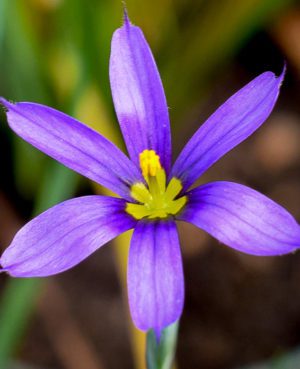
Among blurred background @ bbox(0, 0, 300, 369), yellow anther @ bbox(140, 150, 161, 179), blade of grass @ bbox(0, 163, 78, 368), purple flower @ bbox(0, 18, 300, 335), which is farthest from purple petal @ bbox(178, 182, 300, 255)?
blurred background @ bbox(0, 0, 300, 369)

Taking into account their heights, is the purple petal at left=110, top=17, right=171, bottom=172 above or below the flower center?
above

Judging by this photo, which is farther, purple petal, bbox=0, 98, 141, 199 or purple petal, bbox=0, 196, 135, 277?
purple petal, bbox=0, 98, 141, 199

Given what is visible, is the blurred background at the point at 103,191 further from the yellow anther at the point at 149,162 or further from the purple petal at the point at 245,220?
the purple petal at the point at 245,220

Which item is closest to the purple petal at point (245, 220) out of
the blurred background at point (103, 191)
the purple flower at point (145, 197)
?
the purple flower at point (145, 197)

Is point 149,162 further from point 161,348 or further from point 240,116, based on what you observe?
point 161,348

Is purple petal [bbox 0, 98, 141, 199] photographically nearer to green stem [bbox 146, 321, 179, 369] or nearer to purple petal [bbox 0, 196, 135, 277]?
purple petal [bbox 0, 196, 135, 277]

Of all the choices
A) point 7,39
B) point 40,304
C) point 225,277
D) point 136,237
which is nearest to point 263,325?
point 225,277

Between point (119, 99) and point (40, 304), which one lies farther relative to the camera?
point (40, 304)

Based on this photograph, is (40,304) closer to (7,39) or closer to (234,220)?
(7,39)
